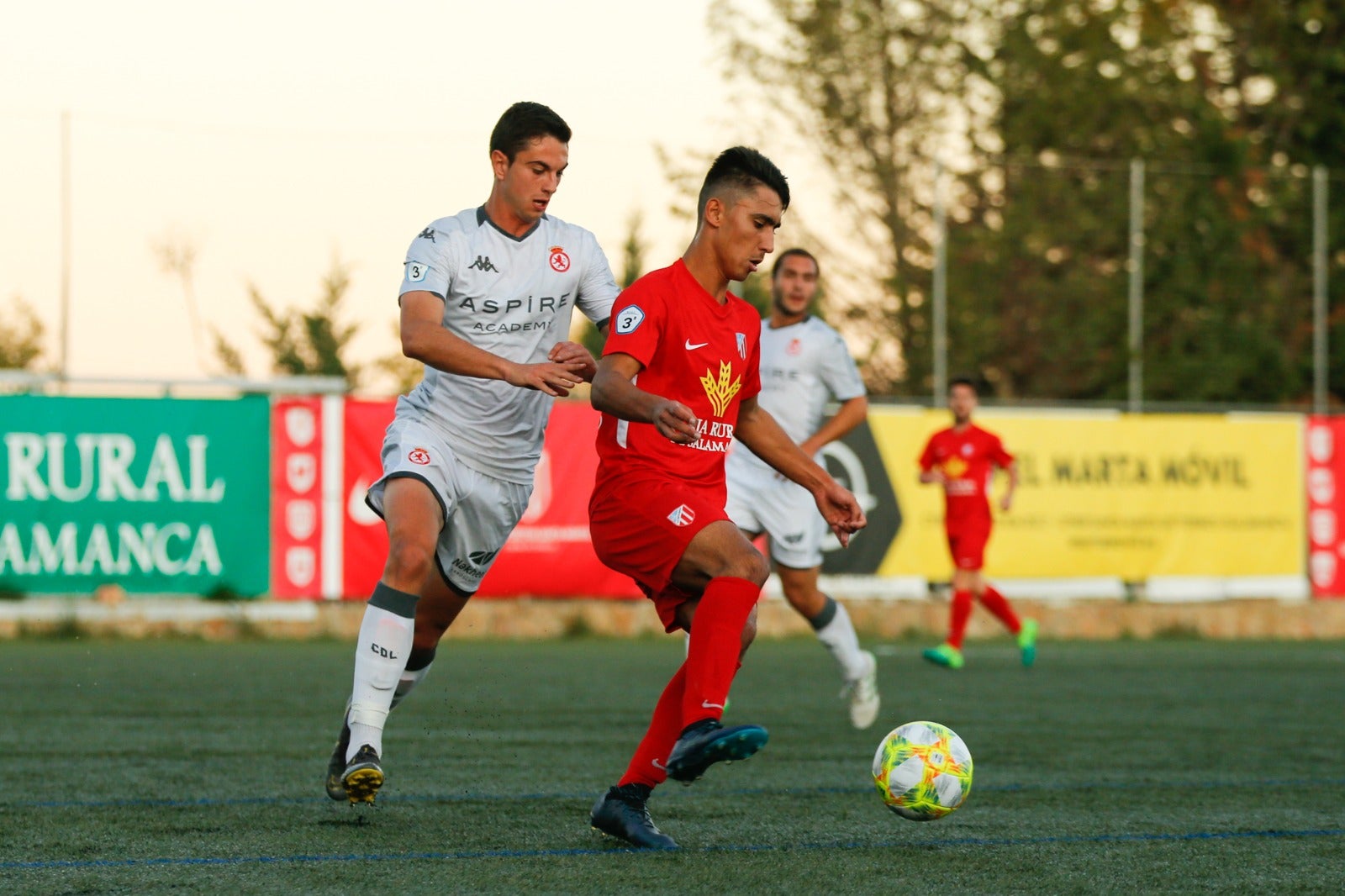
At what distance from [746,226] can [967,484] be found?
9591 millimetres

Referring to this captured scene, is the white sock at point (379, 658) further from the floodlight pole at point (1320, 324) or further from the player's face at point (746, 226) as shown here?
the floodlight pole at point (1320, 324)

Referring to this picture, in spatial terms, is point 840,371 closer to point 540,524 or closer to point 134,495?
point 540,524

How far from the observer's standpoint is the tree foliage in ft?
64.8

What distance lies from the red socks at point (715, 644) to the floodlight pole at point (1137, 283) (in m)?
14.9

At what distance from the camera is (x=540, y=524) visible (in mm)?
15836

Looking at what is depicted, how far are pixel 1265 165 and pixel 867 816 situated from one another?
26003mm

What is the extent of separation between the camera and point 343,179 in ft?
59.1

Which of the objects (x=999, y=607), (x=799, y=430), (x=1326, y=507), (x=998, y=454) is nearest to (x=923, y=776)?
(x=799, y=430)

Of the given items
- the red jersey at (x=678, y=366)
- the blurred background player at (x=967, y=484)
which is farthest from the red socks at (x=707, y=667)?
the blurred background player at (x=967, y=484)

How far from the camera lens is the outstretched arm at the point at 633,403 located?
448 centimetres

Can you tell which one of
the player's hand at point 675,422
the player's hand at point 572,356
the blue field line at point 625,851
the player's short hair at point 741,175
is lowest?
the blue field line at point 625,851

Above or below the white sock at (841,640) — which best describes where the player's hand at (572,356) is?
above

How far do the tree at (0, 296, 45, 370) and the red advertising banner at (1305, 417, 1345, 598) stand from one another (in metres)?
12.4

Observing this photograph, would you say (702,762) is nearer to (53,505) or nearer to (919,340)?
(53,505)
